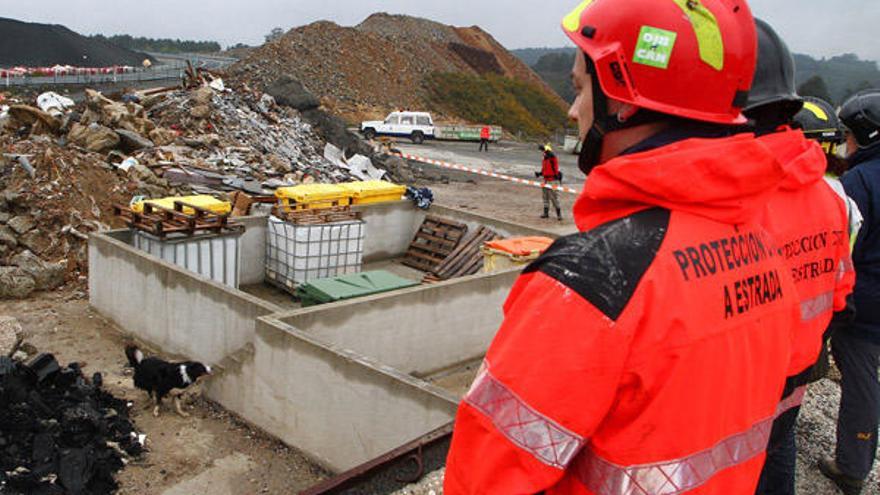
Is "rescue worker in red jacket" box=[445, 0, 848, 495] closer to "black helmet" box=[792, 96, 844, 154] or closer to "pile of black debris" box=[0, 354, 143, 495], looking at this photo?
"black helmet" box=[792, 96, 844, 154]

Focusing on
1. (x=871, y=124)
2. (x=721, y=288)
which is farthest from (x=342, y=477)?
(x=871, y=124)

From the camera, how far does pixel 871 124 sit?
429cm

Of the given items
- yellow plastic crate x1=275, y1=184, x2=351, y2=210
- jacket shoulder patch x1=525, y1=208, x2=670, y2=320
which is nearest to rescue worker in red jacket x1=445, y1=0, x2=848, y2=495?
jacket shoulder patch x1=525, y1=208, x2=670, y2=320

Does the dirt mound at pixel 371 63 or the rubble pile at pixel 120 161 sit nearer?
the rubble pile at pixel 120 161

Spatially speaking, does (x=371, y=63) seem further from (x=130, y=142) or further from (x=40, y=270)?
(x=40, y=270)

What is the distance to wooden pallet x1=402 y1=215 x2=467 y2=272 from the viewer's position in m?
12.9

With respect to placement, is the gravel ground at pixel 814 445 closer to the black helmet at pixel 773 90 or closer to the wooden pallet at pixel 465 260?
the black helmet at pixel 773 90

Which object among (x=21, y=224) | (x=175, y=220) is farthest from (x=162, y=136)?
(x=175, y=220)

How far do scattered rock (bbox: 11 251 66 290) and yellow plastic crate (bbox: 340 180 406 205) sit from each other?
4.71m

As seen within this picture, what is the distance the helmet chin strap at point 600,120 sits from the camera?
1.79 metres

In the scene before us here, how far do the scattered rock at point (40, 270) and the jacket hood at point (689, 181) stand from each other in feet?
36.9

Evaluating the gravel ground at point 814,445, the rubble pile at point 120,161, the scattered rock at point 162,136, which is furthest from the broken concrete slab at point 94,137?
the gravel ground at point 814,445

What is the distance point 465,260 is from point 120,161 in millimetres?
7986

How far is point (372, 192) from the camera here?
13.0 m
